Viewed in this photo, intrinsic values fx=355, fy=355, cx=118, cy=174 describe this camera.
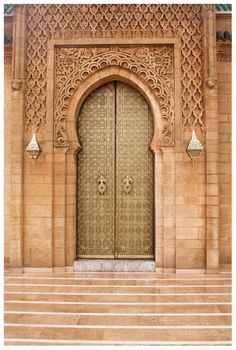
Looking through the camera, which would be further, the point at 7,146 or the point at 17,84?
the point at 7,146

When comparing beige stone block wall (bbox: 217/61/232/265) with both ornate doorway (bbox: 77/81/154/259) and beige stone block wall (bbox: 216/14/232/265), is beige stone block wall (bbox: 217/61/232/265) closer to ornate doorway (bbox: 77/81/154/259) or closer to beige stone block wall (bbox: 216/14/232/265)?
beige stone block wall (bbox: 216/14/232/265)

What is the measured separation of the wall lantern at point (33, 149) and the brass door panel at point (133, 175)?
1.74 metres

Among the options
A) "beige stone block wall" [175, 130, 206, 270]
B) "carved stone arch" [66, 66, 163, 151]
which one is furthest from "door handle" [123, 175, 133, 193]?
"beige stone block wall" [175, 130, 206, 270]

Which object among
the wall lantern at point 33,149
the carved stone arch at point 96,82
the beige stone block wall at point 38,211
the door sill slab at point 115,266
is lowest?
the door sill slab at point 115,266

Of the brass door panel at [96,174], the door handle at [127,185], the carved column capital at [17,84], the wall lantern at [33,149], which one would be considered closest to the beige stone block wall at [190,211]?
the door handle at [127,185]

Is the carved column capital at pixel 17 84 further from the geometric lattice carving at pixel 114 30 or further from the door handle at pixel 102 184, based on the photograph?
the door handle at pixel 102 184

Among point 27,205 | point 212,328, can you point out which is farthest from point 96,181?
point 212,328

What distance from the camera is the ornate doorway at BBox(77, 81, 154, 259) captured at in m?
7.80

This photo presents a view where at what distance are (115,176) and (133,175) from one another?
15.7 inches

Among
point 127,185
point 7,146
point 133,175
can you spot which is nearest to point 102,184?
point 127,185

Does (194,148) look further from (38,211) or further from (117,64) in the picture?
(38,211)

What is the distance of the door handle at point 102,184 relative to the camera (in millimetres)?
7809

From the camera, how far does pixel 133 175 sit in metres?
7.86

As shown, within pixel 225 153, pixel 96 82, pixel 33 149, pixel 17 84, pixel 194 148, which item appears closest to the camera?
pixel 194 148
